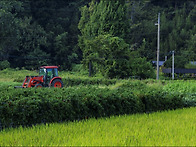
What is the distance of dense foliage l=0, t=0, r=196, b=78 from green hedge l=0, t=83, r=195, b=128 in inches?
977

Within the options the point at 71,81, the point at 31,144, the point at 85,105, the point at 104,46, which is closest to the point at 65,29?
the point at 104,46

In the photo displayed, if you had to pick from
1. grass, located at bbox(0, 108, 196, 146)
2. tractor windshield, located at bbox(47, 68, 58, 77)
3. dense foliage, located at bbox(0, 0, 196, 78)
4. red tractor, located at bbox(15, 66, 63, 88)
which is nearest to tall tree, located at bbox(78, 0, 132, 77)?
dense foliage, located at bbox(0, 0, 196, 78)

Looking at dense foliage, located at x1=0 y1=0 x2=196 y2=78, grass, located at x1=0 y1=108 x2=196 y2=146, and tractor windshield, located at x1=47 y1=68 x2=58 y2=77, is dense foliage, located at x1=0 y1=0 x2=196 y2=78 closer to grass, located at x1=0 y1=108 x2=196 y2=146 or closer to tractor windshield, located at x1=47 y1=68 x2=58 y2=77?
tractor windshield, located at x1=47 y1=68 x2=58 y2=77

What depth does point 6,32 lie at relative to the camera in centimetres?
4400

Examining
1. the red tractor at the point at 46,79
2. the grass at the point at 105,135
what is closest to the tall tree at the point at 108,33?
the red tractor at the point at 46,79

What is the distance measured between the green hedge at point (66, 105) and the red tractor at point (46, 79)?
1025 cm

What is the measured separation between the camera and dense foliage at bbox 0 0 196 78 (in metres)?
38.5

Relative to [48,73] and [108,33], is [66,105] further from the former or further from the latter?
[108,33]

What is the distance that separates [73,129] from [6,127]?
213 centimetres

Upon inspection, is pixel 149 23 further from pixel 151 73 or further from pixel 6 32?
pixel 6 32

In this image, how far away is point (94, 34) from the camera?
45031mm

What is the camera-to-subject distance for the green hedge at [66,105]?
8055mm

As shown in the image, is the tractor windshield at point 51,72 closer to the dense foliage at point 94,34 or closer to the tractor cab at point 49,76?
the tractor cab at point 49,76

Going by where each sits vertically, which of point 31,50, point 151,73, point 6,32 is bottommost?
point 151,73
